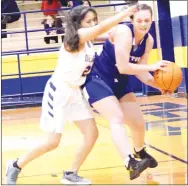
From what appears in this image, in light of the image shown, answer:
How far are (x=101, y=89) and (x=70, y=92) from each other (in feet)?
0.66

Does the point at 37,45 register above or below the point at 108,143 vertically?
above

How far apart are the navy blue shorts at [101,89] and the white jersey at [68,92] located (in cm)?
6

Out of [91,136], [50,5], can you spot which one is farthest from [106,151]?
[50,5]

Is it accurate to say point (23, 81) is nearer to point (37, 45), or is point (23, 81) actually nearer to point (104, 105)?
point (37, 45)

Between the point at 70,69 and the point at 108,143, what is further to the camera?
the point at 108,143

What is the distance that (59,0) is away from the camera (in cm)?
963

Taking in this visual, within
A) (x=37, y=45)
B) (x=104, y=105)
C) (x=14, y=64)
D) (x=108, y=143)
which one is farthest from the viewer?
(x=37, y=45)

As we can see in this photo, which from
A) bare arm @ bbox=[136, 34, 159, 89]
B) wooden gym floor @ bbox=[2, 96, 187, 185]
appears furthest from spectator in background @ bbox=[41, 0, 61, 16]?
bare arm @ bbox=[136, 34, 159, 89]

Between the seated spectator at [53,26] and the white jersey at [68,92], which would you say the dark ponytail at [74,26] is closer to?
the white jersey at [68,92]

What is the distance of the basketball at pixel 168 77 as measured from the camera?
11.0 ft

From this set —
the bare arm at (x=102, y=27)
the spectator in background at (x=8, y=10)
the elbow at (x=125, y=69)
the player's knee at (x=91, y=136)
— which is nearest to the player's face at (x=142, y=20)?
the bare arm at (x=102, y=27)

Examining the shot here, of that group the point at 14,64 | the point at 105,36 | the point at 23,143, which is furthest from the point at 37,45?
the point at 105,36

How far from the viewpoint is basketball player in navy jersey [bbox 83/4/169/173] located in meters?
3.16

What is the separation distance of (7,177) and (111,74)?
95 centimetres
